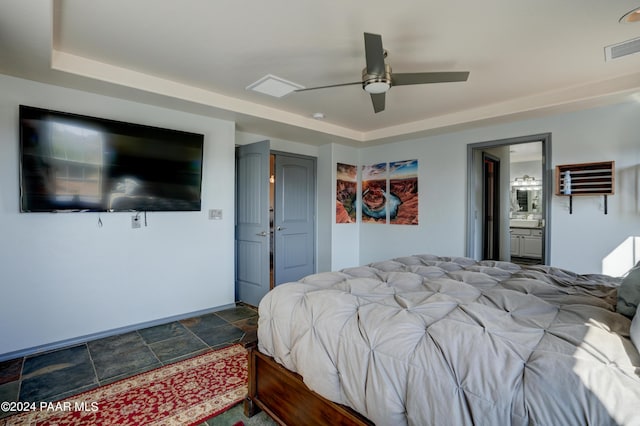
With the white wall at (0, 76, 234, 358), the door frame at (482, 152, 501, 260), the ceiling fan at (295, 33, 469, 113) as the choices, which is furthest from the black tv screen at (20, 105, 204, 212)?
the door frame at (482, 152, 501, 260)

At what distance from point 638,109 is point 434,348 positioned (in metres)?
3.69

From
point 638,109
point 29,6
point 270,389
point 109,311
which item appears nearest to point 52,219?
point 109,311

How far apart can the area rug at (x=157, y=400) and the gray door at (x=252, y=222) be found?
1609 mm

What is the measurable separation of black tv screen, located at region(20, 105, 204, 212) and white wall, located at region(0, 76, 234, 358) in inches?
5.3

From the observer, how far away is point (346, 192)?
17.6 feet

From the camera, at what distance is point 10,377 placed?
7.58ft

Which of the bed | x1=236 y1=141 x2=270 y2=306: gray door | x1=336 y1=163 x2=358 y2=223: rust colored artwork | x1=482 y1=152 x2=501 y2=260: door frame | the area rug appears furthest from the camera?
x1=336 y1=163 x2=358 y2=223: rust colored artwork

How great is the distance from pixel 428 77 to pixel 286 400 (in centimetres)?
235

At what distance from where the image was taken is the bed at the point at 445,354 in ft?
3.10

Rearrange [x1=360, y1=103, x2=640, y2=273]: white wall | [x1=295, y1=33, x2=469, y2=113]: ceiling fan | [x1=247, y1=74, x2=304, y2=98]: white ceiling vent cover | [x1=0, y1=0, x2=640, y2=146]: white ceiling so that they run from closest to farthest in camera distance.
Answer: [x1=0, y1=0, x2=640, y2=146]: white ceiling, [x1=295, y1=33, x2=469, y2=113]: ceiling fan, [x1=247, y1=74, x2=304, y2=98]: white ceiling vent cover, [x1=360, y1=103, x2=640, y2=273]: white wall

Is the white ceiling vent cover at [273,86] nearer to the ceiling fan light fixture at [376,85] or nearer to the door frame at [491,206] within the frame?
the ceiling fan light fixture at [376,85]

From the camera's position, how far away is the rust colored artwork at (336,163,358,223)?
523 cm

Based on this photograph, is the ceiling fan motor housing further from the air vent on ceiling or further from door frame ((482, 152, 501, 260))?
door frame ((482, 152, 501, 260))

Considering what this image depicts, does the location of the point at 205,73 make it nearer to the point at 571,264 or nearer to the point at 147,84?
the point at 147,84
